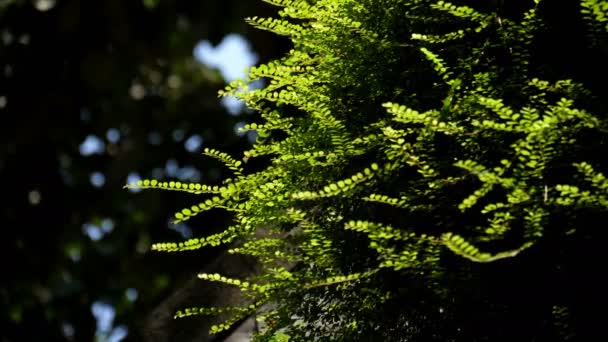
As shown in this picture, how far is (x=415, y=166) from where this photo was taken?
1514mm

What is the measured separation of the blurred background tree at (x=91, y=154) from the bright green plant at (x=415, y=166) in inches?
58.9

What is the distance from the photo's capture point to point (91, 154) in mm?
3297

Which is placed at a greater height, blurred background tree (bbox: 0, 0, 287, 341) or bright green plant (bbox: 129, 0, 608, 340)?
blurred background tree (bbox: 0, 0, 287, 341)

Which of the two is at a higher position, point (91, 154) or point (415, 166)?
point (91, 154)

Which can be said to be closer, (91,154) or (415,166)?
(415,166)

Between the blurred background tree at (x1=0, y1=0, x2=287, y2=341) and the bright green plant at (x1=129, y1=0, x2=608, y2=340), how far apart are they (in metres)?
1.50

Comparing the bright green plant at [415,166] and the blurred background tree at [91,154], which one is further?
the blurred background tree at [91,154]

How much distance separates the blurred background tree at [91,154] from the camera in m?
3.08

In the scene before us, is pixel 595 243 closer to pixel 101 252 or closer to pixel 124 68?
pixel 124 68

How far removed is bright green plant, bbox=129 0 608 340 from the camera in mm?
1304

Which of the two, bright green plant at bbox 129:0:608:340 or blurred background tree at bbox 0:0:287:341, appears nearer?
bright green plant at bbox 129:0:608:340

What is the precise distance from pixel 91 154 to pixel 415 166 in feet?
6.91

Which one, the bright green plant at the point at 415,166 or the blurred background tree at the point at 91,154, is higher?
the blurred background tree at the point at 91,154

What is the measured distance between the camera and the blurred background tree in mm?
3082
